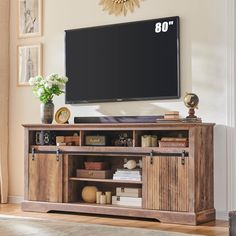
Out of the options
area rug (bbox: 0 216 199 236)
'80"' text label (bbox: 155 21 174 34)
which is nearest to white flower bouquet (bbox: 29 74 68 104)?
'80"' text label (bbox: 155 21 174 34)

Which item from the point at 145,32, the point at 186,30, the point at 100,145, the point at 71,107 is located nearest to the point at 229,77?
the point at 186,30

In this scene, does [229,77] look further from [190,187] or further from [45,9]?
[45,9]

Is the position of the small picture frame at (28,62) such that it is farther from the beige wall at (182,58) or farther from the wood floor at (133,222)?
the wood floor at (133,222)

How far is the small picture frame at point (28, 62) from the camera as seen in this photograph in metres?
6.27

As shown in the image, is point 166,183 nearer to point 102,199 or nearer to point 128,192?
point 128,192

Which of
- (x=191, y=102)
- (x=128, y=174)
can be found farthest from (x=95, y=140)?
(x=191, y=102)

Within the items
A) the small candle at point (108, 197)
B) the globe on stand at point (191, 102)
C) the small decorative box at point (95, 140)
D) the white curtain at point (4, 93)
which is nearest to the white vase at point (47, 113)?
the small decorative box at point (95, 140)

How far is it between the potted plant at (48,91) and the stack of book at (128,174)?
36.2 inches

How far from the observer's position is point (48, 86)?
5.72m

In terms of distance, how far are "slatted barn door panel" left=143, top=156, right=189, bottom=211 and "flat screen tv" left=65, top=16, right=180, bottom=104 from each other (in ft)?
2.35

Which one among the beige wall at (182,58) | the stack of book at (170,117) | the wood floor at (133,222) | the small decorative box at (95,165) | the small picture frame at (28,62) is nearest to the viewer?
the wood floor at (133,222)

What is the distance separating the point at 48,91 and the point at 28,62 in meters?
0.77

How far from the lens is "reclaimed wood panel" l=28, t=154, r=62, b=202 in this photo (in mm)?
5559

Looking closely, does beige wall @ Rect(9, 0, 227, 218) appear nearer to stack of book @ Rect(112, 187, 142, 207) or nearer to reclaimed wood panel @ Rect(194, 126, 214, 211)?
reclaimed wood panel @ Rect(194, 126, 214, 211)
